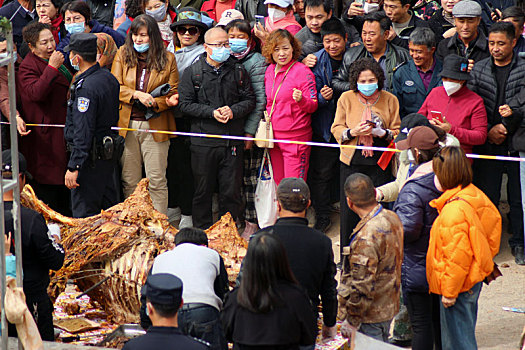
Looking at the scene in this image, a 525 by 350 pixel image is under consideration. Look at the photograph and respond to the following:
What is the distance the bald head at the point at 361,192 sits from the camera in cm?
608

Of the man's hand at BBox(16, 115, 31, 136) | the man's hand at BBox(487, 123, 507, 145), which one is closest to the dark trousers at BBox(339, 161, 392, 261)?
the man's hand at BBox(487, 123, 507, 145)

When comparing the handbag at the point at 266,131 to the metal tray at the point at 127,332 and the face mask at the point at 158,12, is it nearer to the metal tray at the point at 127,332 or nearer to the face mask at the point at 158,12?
the face mask at the point at 158,12

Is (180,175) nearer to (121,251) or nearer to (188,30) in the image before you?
(188,30)

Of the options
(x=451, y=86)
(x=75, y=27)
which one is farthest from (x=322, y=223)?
(x=75, y=27)

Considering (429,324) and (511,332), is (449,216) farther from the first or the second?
(511,332)

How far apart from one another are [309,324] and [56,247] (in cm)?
225

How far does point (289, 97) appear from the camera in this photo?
364 inches

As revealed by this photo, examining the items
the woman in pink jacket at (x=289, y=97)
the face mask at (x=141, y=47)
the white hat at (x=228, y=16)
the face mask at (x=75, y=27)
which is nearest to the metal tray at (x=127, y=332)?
the woman in pink jacket at (x=289, y=97)

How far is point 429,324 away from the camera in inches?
257

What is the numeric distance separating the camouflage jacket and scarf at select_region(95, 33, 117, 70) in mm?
4607

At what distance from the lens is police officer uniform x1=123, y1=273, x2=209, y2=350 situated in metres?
4.43

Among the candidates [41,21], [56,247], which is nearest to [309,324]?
[56,247]

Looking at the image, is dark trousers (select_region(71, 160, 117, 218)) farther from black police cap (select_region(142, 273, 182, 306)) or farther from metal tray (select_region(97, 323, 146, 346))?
black police cap (select_region(142, 273, 182, 306))

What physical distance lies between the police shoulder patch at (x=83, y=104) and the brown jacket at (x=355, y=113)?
255 cm
